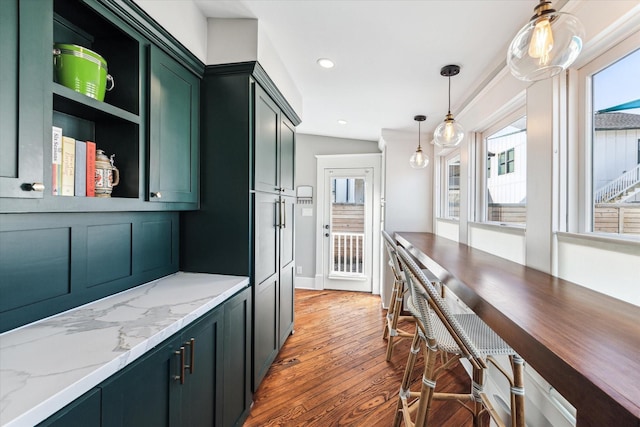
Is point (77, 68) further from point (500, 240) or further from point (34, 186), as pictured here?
point (500, 240)

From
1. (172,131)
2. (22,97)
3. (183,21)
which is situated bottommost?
(22,97)

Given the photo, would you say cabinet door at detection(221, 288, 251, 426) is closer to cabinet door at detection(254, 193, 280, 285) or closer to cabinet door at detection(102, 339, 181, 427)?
cabinet door at detection(254, 193, 280, 285)

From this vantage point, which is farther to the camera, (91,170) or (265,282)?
(265,282)

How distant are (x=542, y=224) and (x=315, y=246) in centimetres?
339

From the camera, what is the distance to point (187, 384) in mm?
1194

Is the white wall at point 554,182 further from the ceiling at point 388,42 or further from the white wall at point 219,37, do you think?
the white wall at point 219,37

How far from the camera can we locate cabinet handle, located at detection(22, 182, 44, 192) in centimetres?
88

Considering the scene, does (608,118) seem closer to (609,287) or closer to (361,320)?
(609,287)

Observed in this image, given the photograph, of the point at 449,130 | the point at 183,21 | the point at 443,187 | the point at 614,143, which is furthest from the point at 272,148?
the point at 443,187

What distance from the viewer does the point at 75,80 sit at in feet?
3.66

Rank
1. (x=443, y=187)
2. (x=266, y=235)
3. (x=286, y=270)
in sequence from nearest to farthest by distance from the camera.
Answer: (x=266, y=235), (x=286, y=270), (x=443, y=187)

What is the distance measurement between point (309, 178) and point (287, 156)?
1958 mm

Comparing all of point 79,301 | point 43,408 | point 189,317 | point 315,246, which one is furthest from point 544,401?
point 315,246

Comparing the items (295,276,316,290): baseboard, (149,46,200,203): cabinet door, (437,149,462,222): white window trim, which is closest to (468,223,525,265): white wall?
(437,149,462,222): white window trim
